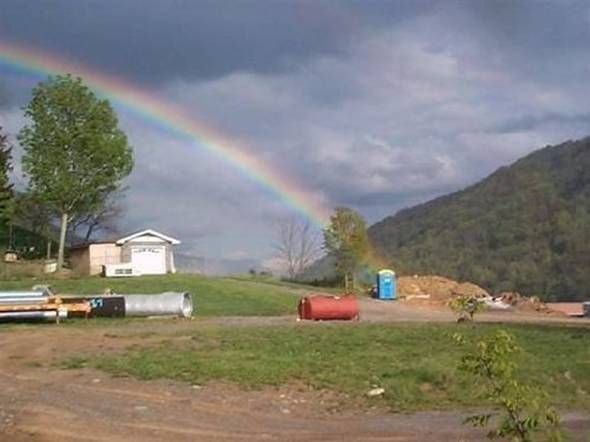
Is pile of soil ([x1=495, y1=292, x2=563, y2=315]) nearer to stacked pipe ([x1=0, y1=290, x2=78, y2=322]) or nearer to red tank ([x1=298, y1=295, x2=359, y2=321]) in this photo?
red tank ([x1=298, y1=295, x2=359, y2=321])

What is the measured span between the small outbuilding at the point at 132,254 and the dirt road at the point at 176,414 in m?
44.8

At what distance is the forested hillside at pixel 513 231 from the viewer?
9306cm

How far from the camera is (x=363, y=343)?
22.1m

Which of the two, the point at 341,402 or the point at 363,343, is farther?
the point at 363,343

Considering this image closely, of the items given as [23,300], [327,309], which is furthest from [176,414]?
[327,309]

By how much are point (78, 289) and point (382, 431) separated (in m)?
33.3

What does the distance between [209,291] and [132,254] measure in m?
18.3

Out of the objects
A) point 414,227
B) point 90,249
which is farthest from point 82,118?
point 414,227

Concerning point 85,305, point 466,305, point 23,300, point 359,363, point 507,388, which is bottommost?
point 359,363

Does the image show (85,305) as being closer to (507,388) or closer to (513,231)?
(507,388)

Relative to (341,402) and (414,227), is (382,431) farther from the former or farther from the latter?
(414,227)

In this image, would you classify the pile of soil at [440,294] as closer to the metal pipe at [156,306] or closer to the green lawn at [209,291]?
the green lawn at [209,291]

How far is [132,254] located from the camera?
212ft

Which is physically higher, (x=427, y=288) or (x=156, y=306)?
(x=427, y=288)
